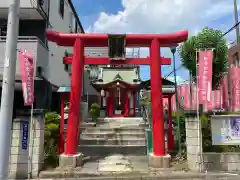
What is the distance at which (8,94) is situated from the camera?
641cm

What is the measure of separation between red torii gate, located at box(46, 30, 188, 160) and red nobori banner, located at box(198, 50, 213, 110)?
1.50 metres

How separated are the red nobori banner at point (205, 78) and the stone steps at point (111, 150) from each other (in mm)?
4381

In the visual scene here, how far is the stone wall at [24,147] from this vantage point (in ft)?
28.2

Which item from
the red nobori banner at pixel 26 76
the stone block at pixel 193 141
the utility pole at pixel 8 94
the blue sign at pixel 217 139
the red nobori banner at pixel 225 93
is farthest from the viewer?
the red nobori banner at pixel 225 93

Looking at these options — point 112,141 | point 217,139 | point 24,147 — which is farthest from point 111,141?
point 217,139

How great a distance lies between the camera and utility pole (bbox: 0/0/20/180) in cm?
619

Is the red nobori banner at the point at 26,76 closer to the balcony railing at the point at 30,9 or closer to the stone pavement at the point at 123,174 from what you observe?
the stone pavement at the point at 123,174

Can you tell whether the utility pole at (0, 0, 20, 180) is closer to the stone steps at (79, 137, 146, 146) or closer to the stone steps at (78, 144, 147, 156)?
the stone steps at (78, 144, 147, 156)

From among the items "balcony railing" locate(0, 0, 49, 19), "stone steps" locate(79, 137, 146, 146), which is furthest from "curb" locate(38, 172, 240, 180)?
"balcony railing" locate(0, 0, 49, 19)

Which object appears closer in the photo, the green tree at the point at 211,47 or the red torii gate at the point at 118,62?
the red torii gate at the point at 118,62

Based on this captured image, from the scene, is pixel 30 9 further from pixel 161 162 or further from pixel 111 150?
pixel 161 162

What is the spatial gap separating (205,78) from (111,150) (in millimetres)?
5812

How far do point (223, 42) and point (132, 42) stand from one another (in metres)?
11.5

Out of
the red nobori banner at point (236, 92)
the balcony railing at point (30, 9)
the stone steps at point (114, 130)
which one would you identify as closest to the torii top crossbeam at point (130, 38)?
the balcony railing at point (30, 9)
